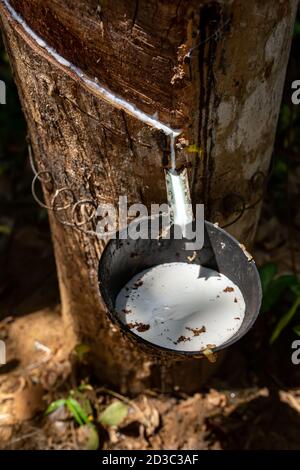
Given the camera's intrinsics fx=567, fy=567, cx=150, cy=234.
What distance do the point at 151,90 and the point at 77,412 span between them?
4.92 ft

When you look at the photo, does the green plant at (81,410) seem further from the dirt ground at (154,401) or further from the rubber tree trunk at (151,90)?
the rubber tree trunk at (151,90)

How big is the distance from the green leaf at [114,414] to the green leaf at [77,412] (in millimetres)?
72

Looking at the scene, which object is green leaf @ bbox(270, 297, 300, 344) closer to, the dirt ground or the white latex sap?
the dirt ground

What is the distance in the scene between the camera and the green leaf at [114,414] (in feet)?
7.85

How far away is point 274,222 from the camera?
10.3 ft

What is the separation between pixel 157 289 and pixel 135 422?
39.4 inches

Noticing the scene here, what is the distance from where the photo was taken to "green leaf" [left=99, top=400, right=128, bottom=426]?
2392 millimetres

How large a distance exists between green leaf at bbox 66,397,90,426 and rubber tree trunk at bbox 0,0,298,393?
0.81 m

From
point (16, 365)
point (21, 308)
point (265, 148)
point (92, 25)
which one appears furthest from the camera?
point (21, 308)

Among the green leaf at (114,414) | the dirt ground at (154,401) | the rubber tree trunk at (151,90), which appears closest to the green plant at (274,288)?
the dirt ground at (154,401)

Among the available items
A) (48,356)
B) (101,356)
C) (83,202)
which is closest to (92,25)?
(83,202)

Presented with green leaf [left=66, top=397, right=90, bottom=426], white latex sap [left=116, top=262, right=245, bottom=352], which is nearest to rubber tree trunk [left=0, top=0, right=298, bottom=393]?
white latex sap [left=116, top=262, right=245, bottom=352]

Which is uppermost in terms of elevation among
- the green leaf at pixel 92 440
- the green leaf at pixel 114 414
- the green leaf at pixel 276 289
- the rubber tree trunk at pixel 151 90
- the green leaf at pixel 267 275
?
the rubber tree trunk at pixel 151 90

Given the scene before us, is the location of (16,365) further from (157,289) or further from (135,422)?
(157,289)
